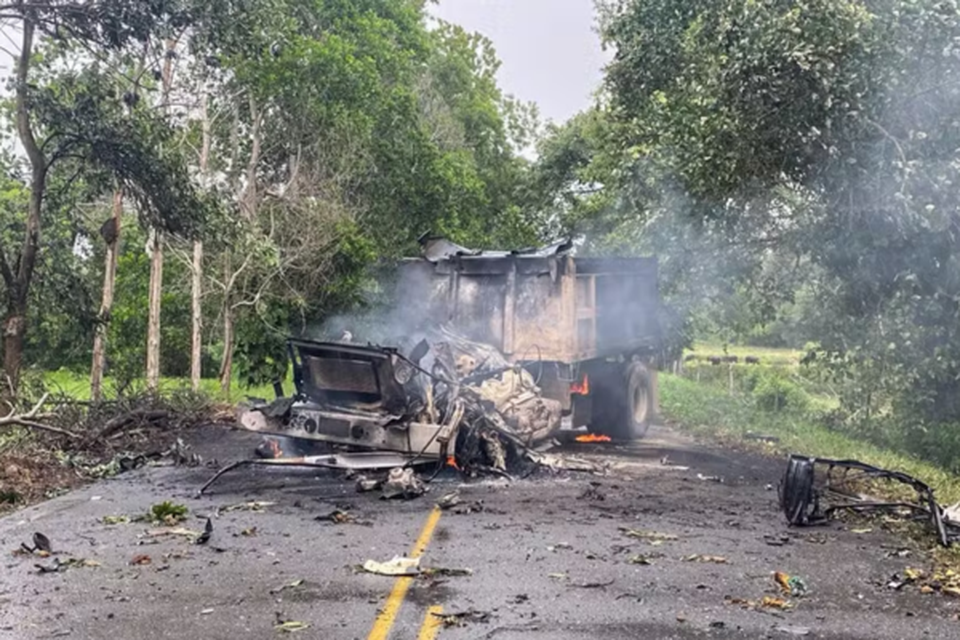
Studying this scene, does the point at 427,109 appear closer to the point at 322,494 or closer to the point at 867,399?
the point at 867,399

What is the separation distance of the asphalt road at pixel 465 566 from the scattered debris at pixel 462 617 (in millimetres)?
32

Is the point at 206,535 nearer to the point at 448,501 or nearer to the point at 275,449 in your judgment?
the point at 448,501

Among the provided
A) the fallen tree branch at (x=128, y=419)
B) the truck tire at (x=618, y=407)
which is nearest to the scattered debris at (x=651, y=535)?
the truck tire at (x=618, y=407)

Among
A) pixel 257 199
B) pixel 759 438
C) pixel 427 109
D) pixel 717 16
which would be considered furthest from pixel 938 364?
pixel 427 109

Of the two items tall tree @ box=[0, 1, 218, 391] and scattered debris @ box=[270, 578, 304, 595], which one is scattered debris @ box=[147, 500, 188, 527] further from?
tall tree @ box=[0, 1, 218, 391]

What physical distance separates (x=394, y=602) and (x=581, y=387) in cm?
672

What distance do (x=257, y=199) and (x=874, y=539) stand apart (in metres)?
16.2

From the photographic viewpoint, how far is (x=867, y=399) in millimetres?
18375

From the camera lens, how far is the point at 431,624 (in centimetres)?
485

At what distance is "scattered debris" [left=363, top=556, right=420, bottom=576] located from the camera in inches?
230

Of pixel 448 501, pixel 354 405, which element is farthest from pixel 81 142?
pixel 448 501

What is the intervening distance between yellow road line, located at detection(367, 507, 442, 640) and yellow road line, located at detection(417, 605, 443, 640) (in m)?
0.17

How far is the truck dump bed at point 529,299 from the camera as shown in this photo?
11.3 m

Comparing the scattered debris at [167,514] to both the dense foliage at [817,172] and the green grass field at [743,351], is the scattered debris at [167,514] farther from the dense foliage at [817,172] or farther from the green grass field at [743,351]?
the green grass field at [743,351]
